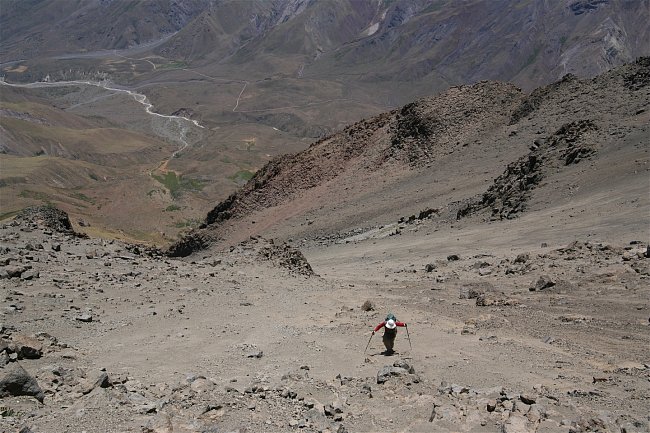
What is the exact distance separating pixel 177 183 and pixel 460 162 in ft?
163

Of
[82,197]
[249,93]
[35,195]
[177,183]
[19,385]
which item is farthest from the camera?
[249,93]

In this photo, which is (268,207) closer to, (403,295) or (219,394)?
(403,295)

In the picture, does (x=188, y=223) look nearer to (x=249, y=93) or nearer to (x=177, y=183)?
(x=177, y=183)

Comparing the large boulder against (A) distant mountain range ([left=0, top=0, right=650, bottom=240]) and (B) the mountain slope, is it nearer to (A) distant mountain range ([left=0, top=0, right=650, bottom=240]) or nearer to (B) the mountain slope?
(B) the mountain slope

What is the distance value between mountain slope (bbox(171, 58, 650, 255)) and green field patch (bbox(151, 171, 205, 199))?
33691mm

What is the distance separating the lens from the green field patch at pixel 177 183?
69.2 metres

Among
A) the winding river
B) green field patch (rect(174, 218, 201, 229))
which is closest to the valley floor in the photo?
green field patch (rect(174, 218, 201, 229))

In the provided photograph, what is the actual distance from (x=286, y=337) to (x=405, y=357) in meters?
2.19

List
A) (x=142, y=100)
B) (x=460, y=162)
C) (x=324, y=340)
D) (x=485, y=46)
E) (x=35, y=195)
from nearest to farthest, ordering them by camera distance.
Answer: (x=324, y=340) → (x=460, y=162) → (x=35, y=195) → (x=142, y=100) → (x=485, y=46)

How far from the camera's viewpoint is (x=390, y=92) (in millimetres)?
156750

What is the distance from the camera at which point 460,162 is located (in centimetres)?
3023

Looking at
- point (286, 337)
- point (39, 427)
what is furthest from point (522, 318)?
point (39, 427)

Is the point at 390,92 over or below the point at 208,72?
below

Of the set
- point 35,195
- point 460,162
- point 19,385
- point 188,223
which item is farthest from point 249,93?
point 19,385
